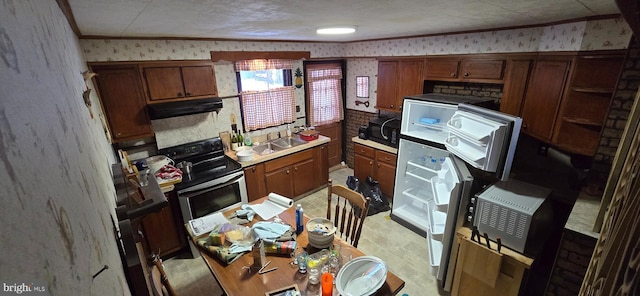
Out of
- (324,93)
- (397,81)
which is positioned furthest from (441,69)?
(324,93)

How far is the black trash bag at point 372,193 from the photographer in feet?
12.1

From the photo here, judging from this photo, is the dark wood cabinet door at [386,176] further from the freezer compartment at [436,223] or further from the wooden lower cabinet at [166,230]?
the wooden lower cabinet at [166,230]

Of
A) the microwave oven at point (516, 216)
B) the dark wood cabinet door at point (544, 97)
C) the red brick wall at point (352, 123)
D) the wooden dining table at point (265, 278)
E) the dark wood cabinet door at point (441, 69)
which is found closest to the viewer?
the wooden dining table at point (265, 278)

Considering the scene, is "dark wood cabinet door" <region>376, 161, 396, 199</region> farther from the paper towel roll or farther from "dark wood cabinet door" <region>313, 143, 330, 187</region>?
the paper towel roll

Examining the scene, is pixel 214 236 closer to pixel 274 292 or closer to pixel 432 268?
pixel 274 292

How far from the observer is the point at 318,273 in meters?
1.62

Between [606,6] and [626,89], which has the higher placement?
[606,6]

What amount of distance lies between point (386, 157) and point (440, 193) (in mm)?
1205

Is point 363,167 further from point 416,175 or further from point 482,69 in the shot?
point 482,69

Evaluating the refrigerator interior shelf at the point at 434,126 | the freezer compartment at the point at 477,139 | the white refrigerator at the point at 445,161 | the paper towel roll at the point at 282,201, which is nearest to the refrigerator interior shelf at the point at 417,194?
the white refrigerator at the point at 445,161

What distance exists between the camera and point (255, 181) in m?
3.42

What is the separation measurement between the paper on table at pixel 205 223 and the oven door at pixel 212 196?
0.74 meters

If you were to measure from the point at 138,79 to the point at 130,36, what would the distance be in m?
0.41

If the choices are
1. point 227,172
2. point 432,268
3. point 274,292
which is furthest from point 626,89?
point 227,172
